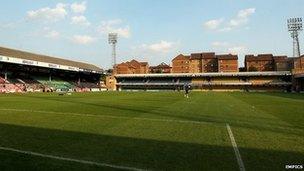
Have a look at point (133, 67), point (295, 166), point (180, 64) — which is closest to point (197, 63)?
point (180, 64)

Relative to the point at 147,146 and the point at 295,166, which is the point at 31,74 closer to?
the point at 147,146

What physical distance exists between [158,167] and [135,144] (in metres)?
2.66

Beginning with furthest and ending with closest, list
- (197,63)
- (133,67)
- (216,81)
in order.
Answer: (133,67)
(197,63)
(216,81)

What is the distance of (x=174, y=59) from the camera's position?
5832 inches

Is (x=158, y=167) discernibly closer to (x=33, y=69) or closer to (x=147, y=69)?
(x=33, y=69)

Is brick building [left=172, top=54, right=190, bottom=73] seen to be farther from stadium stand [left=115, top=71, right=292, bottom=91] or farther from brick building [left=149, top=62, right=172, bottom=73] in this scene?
stadium stand [left=115, top=71, right=292, bottom=91]

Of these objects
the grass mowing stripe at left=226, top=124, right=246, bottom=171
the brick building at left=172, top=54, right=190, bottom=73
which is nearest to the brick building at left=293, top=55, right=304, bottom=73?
the brick building at left=172, top=54, right=190, bottom=73

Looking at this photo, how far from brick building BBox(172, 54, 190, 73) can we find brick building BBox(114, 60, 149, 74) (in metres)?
14.8

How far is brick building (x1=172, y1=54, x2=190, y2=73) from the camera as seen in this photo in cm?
14662

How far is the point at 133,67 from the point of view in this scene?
156 m

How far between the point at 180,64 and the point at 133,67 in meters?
21.9

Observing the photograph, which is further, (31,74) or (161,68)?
(161,68)

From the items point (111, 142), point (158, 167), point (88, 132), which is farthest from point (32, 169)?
point (88, 132)

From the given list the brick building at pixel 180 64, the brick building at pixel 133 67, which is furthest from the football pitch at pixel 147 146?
the brick building at pixel 133 67
